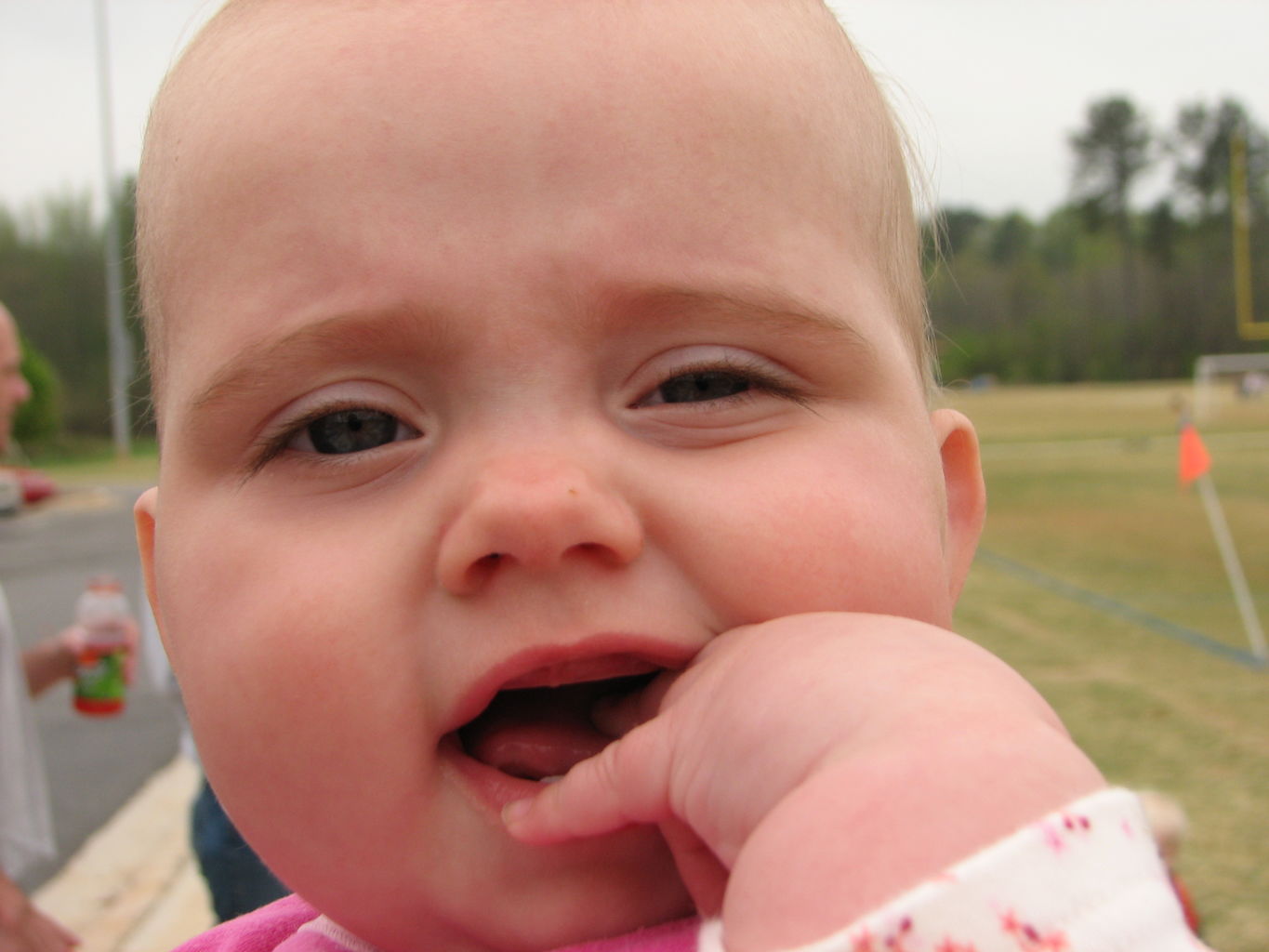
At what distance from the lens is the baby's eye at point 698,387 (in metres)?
0.85

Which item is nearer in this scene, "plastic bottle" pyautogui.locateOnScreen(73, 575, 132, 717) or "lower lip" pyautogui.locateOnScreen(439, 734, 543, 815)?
"lower lip" pyautogui.locateOnScreen(439, 734, 543, 815)

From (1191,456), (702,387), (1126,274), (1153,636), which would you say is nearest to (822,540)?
(702,387)

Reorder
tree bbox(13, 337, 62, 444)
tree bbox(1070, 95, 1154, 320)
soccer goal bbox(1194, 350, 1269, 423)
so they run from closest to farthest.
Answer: soccer goal bbox(1194, 350, 1269, 423) → tree bbox(13, 337, 62, 444) → tree bbox(1070, 95, 1154, 320)

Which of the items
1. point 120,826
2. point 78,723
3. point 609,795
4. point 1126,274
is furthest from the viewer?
point 1126,274

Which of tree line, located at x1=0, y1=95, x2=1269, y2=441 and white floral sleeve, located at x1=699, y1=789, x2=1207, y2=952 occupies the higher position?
tree line, located at x1=0, y1=95, x2=1269, y2=441

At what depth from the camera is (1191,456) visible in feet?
11.3

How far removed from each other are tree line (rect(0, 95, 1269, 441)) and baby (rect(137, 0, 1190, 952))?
32.5m

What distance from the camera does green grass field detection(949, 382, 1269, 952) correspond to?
2977 mm

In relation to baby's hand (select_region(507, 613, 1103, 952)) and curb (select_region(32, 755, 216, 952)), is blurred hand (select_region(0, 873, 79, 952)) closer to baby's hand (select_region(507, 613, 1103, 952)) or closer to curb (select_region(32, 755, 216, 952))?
curb (select_region(32, 755, 216, 952))

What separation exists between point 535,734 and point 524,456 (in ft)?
0.67

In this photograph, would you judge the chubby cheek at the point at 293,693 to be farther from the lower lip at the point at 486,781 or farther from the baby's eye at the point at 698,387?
the baby's eye at the point at 698,387

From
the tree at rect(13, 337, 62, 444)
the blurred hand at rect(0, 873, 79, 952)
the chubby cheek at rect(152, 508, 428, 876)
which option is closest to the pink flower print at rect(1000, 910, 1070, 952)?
the chubby cheek at rect(152, 508, 428, 876)

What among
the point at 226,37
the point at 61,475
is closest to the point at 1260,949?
the point at 226,37

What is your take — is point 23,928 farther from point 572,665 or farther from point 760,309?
point 760,309
